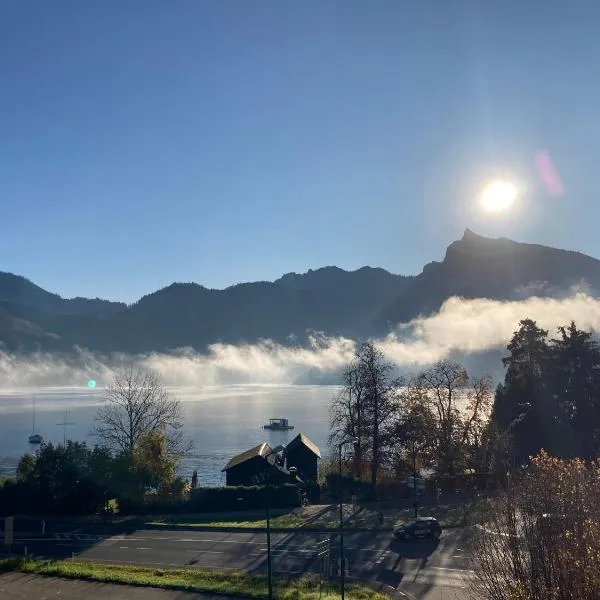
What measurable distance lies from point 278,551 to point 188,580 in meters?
6.50

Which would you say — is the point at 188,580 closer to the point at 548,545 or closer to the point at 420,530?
the point at 420,530

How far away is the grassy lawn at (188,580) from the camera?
26.4 meters

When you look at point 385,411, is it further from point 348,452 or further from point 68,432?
point 68,432

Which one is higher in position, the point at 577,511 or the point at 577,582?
the point at 577,511

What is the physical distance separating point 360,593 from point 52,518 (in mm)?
32046

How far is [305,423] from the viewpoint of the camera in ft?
650

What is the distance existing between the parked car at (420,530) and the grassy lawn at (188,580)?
9204 mm

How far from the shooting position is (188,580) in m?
29.4

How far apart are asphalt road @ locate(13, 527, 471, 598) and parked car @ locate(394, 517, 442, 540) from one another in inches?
18.4

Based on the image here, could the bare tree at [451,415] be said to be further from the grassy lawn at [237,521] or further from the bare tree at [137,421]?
the bare tree at [137,421]

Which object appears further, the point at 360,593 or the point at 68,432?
the point at 68,432

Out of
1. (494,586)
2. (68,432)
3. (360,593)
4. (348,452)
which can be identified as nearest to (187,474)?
(348,452)

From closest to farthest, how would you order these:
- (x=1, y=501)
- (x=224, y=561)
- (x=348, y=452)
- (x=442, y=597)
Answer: (x=442, y=597) → (x=224, y=561) → (x=1, y=501) → (x=348, y=452)

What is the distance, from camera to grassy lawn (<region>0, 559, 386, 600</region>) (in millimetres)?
26391
